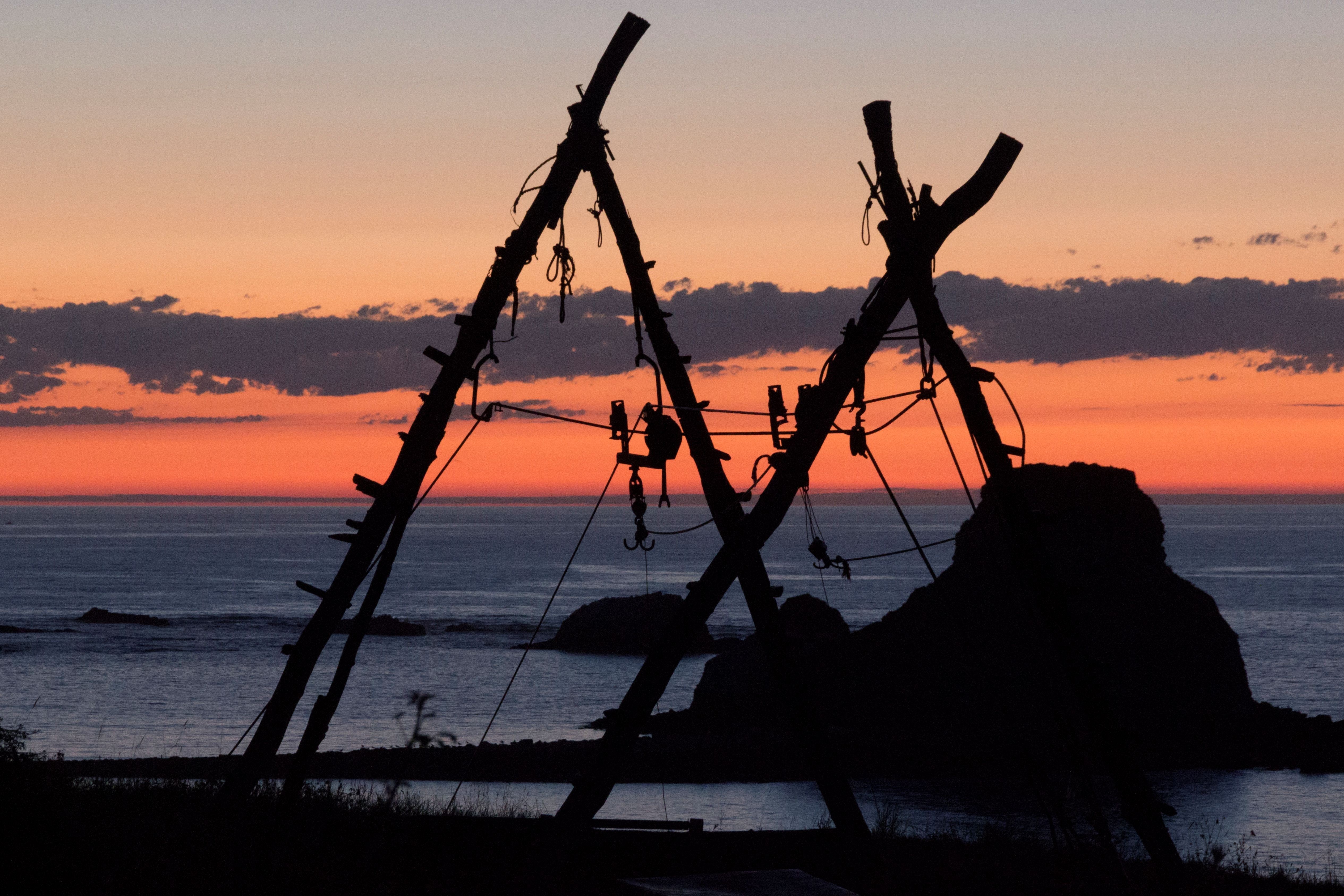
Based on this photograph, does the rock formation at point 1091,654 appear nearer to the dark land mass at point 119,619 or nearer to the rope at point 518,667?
the rope at point 518,667

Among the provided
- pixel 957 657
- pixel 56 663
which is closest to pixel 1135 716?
pixel 957 657

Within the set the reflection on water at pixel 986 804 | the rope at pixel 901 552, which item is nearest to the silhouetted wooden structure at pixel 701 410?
the rope at pixel 901 552

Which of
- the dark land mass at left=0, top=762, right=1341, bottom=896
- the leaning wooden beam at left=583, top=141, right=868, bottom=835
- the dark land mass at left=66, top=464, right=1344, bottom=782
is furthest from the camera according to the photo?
the dark land mass at left=66, top=464, right=1344, bottom=782

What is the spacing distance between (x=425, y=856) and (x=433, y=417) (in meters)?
4.16

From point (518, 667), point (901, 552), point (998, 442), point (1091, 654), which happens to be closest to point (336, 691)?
point (901, 552)

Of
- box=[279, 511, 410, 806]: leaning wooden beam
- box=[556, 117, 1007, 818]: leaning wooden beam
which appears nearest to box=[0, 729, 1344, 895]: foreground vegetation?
box=[279, 511, 410, 806]: leaning wooden beam

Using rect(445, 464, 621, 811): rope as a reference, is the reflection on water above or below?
below

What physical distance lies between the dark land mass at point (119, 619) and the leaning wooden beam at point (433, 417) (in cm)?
8224

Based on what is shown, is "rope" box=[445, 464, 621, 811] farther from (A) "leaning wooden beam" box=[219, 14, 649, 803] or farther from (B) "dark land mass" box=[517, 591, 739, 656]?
(B) "dark land mass" box=[517, 591, 739, 656]

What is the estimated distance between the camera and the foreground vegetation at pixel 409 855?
921 centimetres

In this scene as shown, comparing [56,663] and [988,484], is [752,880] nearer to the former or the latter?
[988,484]

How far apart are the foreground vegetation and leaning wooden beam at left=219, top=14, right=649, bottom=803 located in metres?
0.76

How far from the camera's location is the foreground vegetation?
921 cm

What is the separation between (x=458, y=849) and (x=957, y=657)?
127 feet
